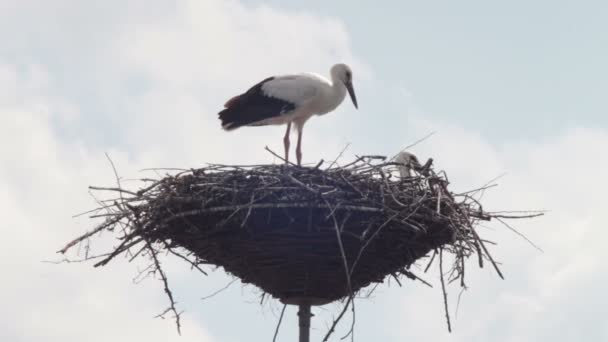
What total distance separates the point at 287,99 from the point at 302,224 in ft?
9.32

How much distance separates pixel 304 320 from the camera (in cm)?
673

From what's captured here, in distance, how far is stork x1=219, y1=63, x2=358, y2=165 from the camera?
912 cm

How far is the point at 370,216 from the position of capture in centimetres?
650

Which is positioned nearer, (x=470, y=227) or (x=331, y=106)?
(x=470, y=227)

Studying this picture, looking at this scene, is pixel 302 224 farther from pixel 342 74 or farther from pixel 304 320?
pixel 342 74

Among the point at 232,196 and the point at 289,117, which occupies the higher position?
the point at 289,117

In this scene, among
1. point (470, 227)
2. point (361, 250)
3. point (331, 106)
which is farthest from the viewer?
point (331, 106)

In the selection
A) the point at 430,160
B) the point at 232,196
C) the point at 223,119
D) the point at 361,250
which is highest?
the point at 223,119

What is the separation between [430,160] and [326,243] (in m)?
0.99

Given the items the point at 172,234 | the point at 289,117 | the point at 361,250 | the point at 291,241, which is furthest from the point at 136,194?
the point at 289,117

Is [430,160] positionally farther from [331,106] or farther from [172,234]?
[331,106]

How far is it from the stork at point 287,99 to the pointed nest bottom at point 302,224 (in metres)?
2.20

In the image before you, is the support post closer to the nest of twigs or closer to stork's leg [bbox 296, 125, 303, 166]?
the nest of twigs

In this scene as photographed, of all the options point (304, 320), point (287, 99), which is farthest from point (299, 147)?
point (304, 320)
